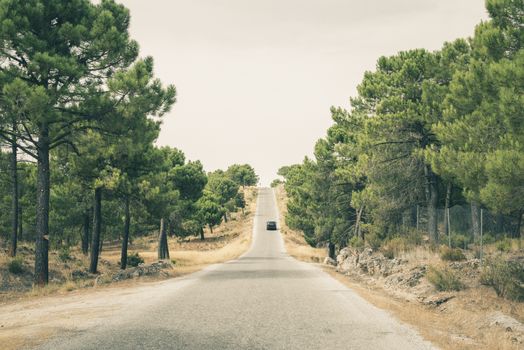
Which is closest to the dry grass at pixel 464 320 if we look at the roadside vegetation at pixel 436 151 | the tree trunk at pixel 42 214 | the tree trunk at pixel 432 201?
the roadside vegetation at pixel 436 151

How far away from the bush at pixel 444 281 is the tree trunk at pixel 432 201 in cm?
960

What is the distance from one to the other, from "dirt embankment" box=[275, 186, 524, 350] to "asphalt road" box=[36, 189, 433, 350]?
0.67m

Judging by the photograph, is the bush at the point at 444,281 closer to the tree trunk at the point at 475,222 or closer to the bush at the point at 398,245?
the bush at the point at 398,245

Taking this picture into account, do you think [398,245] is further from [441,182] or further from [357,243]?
[357,243]

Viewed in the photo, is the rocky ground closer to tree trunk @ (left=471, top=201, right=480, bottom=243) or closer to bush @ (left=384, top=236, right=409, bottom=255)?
bush @ (left=384, top=236, right=409, bottom=255)

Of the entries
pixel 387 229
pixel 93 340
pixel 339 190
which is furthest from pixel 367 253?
pixel 93 340

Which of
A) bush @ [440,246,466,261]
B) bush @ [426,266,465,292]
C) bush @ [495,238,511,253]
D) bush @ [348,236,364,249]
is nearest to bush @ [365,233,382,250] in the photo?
bush @ [348,236,364,249]

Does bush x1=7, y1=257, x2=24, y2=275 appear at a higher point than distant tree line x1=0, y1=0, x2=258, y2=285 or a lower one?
lower

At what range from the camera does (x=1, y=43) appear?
15703 mm

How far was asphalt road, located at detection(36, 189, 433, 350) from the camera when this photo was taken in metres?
7.05

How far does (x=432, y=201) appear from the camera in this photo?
81.1ft

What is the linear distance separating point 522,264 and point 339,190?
69.2 ft

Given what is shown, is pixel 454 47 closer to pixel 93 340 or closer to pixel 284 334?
pixel 284 334

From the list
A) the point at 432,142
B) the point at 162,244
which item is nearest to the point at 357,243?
the point at 432,142
